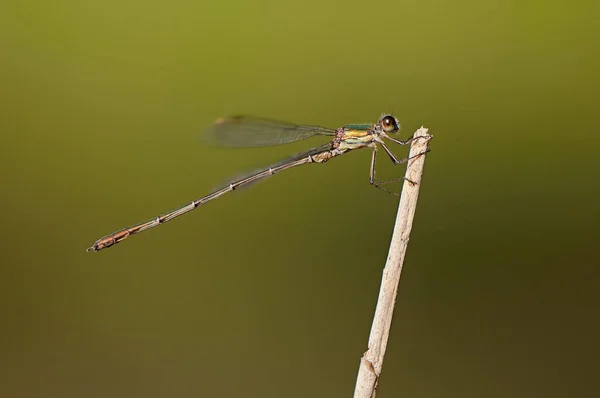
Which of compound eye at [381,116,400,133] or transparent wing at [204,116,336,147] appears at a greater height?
transparent wing at [204,116,336,147]

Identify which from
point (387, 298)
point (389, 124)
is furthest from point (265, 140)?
Result: point (387, 298)

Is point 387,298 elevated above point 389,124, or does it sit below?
below

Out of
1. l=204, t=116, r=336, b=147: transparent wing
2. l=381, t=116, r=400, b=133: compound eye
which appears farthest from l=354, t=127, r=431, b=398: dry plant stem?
l=204, t=116, r=336, b=147: transparent wing

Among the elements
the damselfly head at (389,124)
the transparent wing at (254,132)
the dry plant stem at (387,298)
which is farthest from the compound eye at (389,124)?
the dry plant stem at (387,298)

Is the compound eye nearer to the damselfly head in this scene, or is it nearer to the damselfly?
the damselfly head

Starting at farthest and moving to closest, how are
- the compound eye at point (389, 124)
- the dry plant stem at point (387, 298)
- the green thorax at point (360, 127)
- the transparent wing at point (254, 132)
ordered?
the transparent wing at point (254, 132)
the green thorax at point (360, 127)
the compound eye at point (389, 124)
the dry plant stem at point (387, 298)

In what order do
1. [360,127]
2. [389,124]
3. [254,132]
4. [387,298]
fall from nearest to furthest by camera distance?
1. [387,298]
2. [389,124]
3. [360,127]
4. [254,132]

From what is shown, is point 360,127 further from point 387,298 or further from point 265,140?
point 387,298

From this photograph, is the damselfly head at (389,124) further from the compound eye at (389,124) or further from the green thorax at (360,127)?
the green thorax at (360,127)
